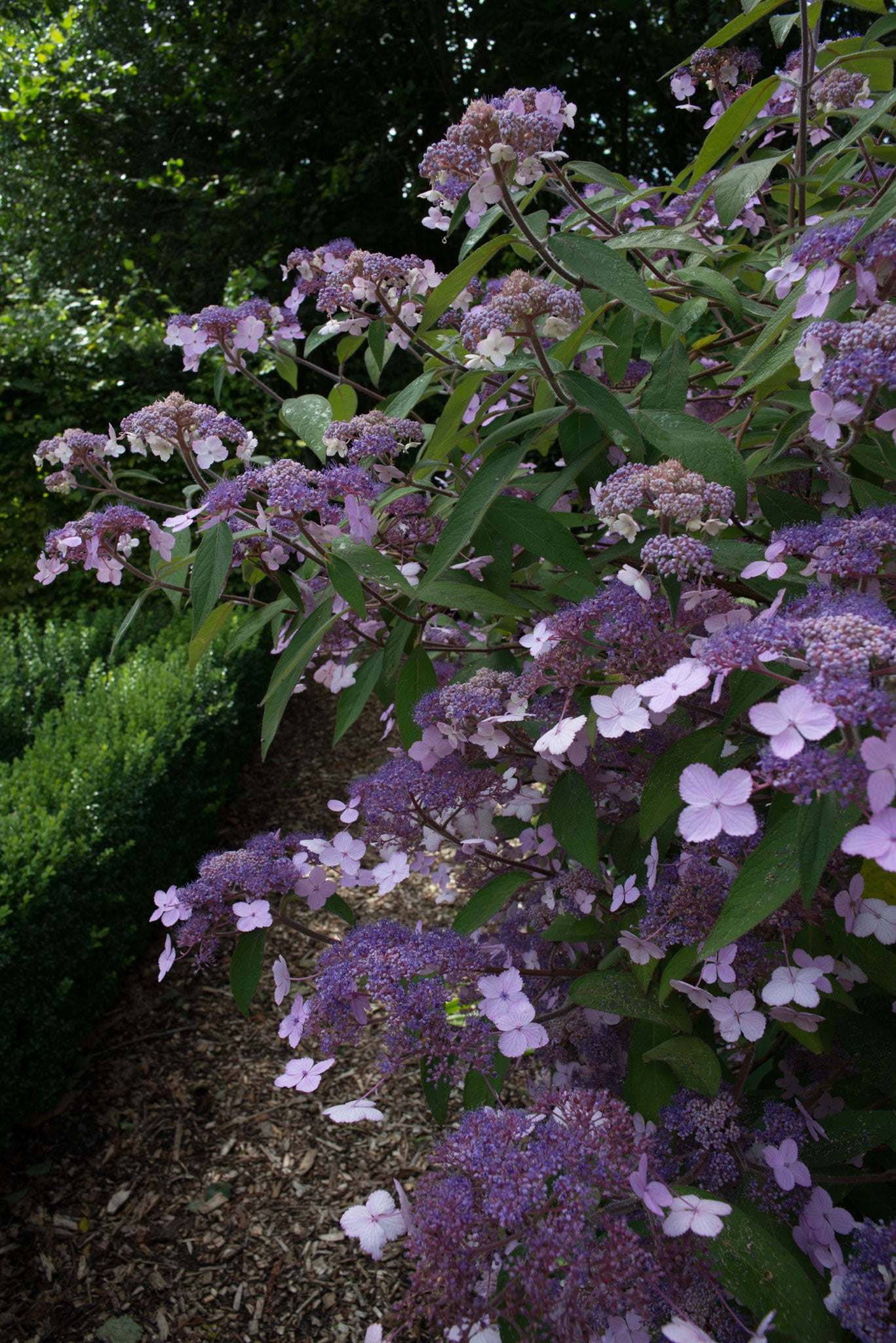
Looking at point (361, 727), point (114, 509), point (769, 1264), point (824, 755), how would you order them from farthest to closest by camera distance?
point (361, 727) < point (114, 509) < point (769, 1264) < point (824, 755)

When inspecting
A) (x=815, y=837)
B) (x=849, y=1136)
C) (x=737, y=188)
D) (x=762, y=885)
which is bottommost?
(x=849, y=1136)

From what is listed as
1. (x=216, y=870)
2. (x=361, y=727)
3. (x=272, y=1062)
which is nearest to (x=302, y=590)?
(x=216, y=870)

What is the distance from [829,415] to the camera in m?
0.99

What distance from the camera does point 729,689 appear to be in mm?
1180

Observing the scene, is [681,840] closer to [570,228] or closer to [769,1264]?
[769,1264]

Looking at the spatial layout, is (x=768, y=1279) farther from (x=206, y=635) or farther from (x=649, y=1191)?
(x=206, y=635)

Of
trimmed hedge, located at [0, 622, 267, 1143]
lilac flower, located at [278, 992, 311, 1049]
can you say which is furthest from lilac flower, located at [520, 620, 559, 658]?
trimmed hedge, located at [0, 622, 267, 1143]

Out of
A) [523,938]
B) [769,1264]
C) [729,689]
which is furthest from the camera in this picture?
[523,938]

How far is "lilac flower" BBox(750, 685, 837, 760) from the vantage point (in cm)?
73

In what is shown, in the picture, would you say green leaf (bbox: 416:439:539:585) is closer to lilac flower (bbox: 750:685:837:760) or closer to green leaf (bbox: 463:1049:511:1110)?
lilac flower (bbox: 750:685:837:760)

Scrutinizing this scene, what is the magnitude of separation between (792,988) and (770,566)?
0.49m

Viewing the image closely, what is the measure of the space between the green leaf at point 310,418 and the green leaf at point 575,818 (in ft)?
2.45

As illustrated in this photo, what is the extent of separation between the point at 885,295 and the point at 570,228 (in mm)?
566

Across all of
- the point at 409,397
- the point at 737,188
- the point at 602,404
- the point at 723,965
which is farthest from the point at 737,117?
the point at 723,965
